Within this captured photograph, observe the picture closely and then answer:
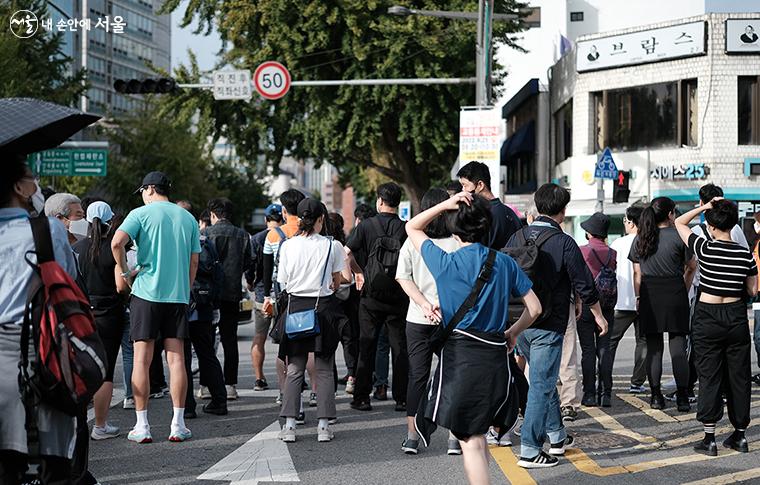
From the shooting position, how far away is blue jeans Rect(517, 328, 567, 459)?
748cm

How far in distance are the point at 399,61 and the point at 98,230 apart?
21.3 metres

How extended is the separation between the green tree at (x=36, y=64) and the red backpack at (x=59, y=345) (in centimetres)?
2921

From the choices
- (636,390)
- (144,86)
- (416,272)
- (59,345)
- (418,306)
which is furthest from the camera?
(144,86)

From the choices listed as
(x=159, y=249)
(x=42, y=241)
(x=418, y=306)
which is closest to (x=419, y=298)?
(x=418, y=306)

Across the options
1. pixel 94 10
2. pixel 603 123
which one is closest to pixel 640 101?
pixel 603 123

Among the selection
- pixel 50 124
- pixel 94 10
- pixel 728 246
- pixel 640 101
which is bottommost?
pixel 728 246

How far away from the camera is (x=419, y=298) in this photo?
7281 millimetres

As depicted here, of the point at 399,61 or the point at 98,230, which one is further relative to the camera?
the point at 399,61

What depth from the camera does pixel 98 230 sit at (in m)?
9.05

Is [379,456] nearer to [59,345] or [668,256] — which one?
[668,256]

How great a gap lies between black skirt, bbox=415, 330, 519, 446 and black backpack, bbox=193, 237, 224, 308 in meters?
4.50

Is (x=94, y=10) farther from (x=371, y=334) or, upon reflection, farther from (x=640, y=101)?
(x=371, y=334)

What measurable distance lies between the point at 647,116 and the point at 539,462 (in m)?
25.6

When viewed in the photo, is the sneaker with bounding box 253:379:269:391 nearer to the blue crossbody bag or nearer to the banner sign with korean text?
the blue crossbody bag
